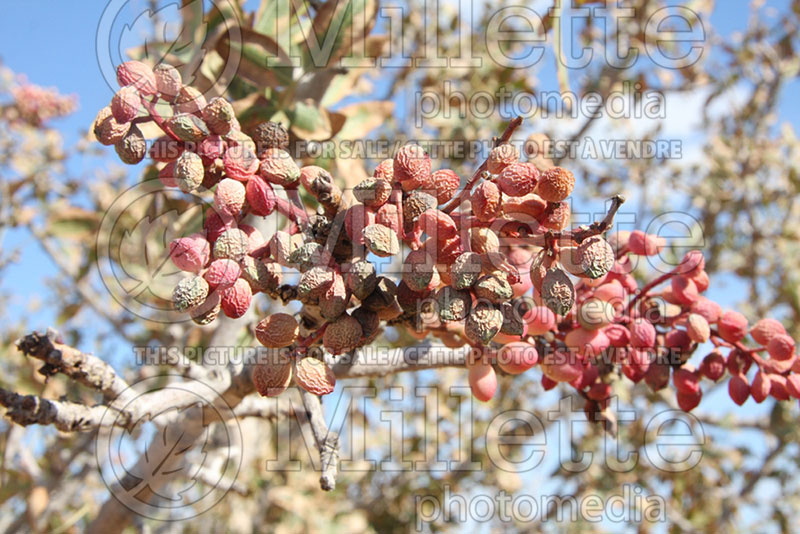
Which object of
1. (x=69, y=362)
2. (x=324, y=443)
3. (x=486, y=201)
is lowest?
(x=324, y=443)

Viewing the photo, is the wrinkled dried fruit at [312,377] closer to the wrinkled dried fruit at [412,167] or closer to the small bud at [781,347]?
the wrinkled dried fruit at [412,167]

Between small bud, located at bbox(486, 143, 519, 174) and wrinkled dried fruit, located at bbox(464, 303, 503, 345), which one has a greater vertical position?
small bud, located at bbox(486, 143, 519, 174)

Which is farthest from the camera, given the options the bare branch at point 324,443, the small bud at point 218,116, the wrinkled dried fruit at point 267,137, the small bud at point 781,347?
the small bud at point 781,347

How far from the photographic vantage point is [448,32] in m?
3.99

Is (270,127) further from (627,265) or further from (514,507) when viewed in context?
(514,507)

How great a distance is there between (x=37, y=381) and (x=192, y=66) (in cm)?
146

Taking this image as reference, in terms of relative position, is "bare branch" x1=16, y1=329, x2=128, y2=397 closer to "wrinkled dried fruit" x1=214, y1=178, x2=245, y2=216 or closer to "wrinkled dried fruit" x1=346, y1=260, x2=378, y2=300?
"wrinkled dried fruit" x1=214, y1=178, x2=245, y2=216

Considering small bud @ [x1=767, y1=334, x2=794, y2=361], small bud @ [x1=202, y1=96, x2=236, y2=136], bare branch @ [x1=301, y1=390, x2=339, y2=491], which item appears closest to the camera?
bare branch @ [x1=301, y1=390, x2=339, y2=491]

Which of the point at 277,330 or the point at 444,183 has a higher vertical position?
the point at 444,183

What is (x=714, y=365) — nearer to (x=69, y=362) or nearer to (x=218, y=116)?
(x=218, y=116)

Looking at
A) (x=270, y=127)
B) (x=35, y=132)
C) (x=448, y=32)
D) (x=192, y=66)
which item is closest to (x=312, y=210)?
(x=192, y=66)

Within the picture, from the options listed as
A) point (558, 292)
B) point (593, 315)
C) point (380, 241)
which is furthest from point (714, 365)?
point (380, 241)

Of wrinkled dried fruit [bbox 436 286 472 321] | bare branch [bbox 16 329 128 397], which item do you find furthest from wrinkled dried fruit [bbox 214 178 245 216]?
bare branch [bbox 16 329 128 397]

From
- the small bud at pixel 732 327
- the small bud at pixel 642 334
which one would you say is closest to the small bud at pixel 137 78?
the small bud at pixel 642 334
